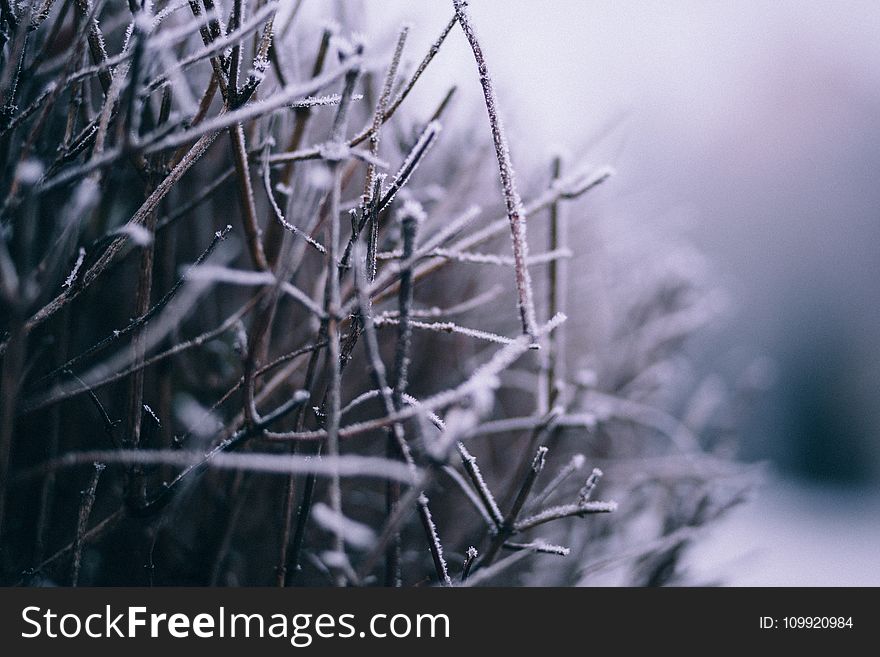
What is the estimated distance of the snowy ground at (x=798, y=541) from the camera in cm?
95

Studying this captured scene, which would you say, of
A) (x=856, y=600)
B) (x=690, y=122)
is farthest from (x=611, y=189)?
(x=690, y=122)

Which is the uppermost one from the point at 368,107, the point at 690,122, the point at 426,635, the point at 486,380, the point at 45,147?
the point at 690,122

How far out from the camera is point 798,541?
55.9 inches

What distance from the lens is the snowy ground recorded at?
949 mm

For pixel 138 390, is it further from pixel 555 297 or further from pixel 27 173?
pixel 555 297

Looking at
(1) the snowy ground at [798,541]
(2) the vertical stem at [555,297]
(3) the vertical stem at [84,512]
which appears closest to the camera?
(3) the vertical stem at [84,512]

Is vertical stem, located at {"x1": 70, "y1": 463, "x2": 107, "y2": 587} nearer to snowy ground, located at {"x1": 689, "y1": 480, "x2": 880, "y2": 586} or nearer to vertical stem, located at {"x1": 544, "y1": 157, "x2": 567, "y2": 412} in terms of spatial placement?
vertical stem, located at {"x1": 544, "y1": 157, "x2": 567, "y2": 412}

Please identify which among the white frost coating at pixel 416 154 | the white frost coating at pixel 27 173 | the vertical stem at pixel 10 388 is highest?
the white frost coating at pixel 416 154

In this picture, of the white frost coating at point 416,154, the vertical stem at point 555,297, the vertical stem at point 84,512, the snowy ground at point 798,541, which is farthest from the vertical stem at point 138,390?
the snowy ground at point 798,541

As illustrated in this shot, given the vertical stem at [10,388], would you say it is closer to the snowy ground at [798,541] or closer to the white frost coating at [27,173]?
the white frost coating at [27,173]

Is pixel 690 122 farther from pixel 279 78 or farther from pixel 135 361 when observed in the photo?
pixel 135 361

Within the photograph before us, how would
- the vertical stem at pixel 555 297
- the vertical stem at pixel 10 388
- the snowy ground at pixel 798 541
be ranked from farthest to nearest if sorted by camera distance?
the snowy ground at pixel 798 541 → the vertical stem at pixel 555 297 → the vertical stem at pixel 10 388

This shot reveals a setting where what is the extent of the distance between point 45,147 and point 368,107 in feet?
1.10

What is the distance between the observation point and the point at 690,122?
2094mm
